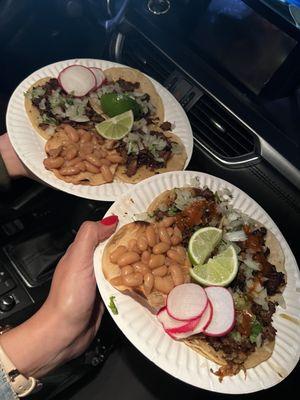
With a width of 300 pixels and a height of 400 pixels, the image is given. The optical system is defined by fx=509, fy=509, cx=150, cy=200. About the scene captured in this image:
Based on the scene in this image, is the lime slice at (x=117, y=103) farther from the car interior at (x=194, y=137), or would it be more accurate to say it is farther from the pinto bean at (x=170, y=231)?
the pinto bean at (x=170, y=231)

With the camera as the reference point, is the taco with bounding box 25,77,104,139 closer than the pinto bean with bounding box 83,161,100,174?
No

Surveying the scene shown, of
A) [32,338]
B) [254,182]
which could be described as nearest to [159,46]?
[254,182]

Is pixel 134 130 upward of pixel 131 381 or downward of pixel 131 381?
upward

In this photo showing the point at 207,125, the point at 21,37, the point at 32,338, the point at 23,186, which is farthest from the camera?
the point at 21,37

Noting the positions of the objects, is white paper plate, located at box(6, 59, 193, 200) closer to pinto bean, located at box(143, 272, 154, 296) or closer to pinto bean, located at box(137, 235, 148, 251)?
pinto bean, located at box(137, 235, 148, 251)

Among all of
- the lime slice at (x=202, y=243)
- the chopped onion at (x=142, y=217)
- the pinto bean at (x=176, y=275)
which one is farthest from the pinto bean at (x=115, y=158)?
the pinto bean at (x=176, y=275)

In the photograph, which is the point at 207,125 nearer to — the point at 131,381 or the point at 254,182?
the point at 254,182

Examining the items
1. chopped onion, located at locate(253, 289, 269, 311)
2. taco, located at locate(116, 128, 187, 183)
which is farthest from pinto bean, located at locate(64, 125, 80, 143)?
chopped onion, located at locate(253, 289, 269, 311)
